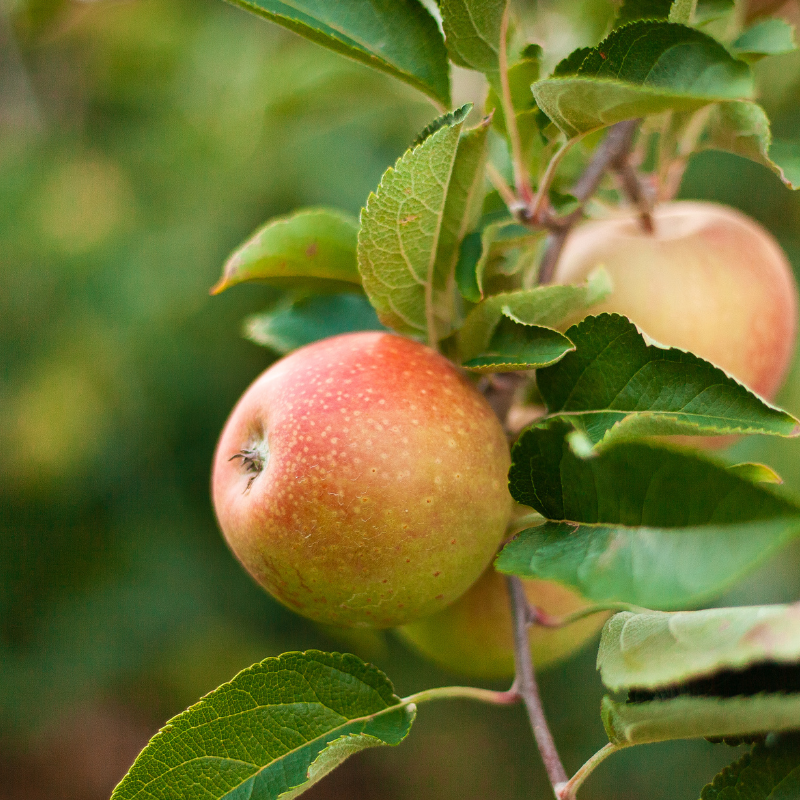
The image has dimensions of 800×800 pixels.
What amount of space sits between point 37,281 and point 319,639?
1266mm

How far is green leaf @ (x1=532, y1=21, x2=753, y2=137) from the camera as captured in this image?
0.48m

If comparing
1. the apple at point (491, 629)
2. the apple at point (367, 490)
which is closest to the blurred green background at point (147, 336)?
the apple at point (491, 629)

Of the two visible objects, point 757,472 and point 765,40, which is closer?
point 757,472

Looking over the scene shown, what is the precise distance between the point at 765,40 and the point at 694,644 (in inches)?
23.0

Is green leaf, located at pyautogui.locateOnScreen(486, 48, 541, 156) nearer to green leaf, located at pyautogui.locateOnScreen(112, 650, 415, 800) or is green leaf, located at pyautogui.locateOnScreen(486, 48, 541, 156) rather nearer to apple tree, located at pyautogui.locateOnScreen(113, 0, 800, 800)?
apple tree, located at pyautogui.locateOnScreen(113, 0, 800, 800)

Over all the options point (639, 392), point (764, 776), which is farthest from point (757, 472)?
point (764, 776)

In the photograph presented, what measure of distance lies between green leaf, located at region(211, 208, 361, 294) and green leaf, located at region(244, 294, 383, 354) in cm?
9

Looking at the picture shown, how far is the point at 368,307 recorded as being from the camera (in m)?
0.88

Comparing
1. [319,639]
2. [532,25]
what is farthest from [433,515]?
[319,639]

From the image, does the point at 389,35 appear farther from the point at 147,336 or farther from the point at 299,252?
the point at 147,336

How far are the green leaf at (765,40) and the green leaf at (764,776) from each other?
1.95 ft

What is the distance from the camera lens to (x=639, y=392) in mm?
562

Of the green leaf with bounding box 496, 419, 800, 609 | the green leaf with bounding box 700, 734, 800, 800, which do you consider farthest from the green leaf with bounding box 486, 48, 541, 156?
the green leaf with bounding box 700, 734, 800, 800

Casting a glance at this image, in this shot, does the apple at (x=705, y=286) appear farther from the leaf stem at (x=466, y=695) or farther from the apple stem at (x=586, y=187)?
the leaf stem at (x=466, y=695)
